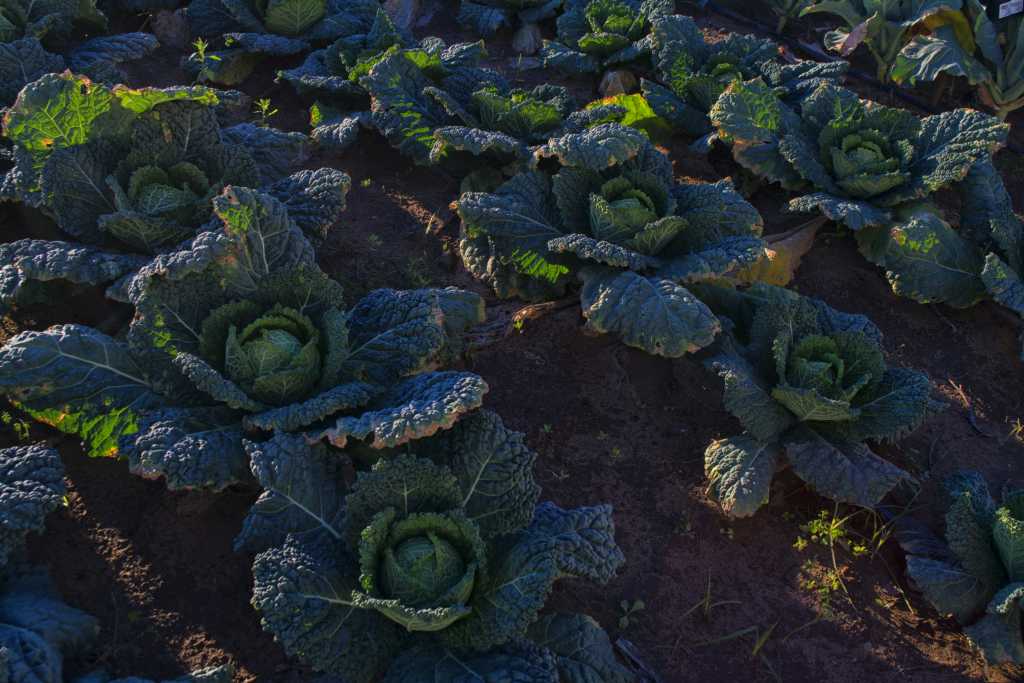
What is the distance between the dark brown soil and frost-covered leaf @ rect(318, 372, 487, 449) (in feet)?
2.66

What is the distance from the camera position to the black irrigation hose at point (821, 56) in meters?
7.08

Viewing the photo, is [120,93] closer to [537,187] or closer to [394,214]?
[394,214]

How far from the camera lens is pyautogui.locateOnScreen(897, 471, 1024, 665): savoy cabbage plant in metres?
3.67

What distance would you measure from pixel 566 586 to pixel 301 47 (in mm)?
4420

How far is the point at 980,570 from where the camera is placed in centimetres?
388

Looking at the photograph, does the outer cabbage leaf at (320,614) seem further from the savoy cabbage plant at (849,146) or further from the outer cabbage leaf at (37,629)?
the savoy cabbage plant at (849,146)

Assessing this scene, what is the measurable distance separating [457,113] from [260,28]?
2.07 m

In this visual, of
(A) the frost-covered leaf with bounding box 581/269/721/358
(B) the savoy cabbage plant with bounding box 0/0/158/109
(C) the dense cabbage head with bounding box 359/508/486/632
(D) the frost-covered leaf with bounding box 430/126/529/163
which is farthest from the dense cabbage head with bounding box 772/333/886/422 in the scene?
(B) the savoy cabbage plant with bounding box 0/0/158/109

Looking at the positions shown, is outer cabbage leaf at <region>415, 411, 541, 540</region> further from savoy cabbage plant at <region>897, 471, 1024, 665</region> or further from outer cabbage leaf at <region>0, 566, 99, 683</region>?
savoy cabbage plant at <region>897, 471, 1024, 665</region>

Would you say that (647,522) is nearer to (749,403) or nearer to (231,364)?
(749,403)

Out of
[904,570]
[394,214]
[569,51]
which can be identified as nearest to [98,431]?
[394,214]

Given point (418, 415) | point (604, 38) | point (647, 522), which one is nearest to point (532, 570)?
point (418, 415)

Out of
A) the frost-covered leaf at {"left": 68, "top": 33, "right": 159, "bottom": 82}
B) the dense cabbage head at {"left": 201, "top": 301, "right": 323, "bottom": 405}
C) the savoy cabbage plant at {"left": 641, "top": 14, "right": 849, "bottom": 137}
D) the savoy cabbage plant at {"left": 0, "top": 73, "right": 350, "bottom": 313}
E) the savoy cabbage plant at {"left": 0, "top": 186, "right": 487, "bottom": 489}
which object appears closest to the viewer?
the savoy cabbage plant at {"left": 0, "top": 186, "right": 487, "bottom": 489}

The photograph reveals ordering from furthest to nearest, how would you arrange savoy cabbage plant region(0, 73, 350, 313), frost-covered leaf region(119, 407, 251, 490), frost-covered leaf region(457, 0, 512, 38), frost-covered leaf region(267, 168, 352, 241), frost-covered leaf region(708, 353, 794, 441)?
frost-covered leaf region(457, 0, 512, 38) < frost-covered leaf region(267, 168, 352, 241) < savoy cabbage plant region(0, 73, 350, 313) < frost-covered leaf region(708, 353, 794, 441) < frost-covered leaf region(119, 407, 251, 490)
